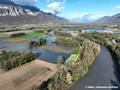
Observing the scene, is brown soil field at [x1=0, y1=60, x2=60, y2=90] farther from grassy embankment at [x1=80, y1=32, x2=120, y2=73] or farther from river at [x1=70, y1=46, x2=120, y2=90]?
grassy embankment at [x1=80, y1=32, x2=120, y2=73]

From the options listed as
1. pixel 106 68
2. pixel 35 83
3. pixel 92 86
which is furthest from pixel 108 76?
pixel 35 83

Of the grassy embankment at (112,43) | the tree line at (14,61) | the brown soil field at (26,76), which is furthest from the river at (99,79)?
the tree line at (14,61)

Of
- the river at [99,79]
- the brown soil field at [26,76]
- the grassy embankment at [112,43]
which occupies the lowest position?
the river at [99,79]

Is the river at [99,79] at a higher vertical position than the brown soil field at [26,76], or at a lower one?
lower

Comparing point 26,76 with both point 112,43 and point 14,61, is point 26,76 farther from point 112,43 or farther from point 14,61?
point 112,43

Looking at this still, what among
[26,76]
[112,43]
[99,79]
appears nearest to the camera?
[26,76]

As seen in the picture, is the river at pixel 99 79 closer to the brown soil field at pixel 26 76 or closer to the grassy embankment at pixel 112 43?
the grassy embankment at pixel 112 43

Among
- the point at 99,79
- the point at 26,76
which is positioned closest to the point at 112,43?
the point at 99,79

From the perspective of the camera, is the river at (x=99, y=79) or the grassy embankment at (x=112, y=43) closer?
the river at (x=99, y=79)

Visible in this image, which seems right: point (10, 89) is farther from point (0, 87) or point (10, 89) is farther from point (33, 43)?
point (33, 43)
